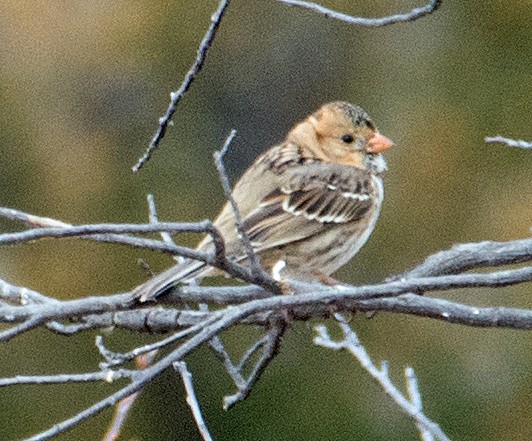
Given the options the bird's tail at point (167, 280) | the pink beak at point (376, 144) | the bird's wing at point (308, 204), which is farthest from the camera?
the pink beak at point (376, 144)

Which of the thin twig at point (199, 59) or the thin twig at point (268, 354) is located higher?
→ the thin twig at point (199, 59)

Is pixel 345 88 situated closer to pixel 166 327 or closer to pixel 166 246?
pixel 166 327

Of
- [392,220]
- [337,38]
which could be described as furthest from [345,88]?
[392,220]

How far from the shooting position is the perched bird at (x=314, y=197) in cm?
407

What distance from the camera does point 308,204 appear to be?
428 centimetres

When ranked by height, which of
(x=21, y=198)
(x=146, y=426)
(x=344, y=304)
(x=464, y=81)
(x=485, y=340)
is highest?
(x=21, y=198)

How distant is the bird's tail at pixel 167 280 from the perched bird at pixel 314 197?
459 mm

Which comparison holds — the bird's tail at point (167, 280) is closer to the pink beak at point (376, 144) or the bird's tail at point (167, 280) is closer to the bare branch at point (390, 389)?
the bare branch at point (390, 389)

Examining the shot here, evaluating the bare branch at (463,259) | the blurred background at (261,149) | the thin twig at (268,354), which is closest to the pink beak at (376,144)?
the bare branch at (463,259)

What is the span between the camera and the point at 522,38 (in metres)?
6.11

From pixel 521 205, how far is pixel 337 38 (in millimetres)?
1095

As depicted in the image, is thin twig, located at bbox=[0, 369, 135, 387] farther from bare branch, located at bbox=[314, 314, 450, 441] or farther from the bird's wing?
the bird's wing

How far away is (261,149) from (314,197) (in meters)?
1.76

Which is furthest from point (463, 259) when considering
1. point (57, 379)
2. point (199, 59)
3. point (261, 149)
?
point (261, 149)
